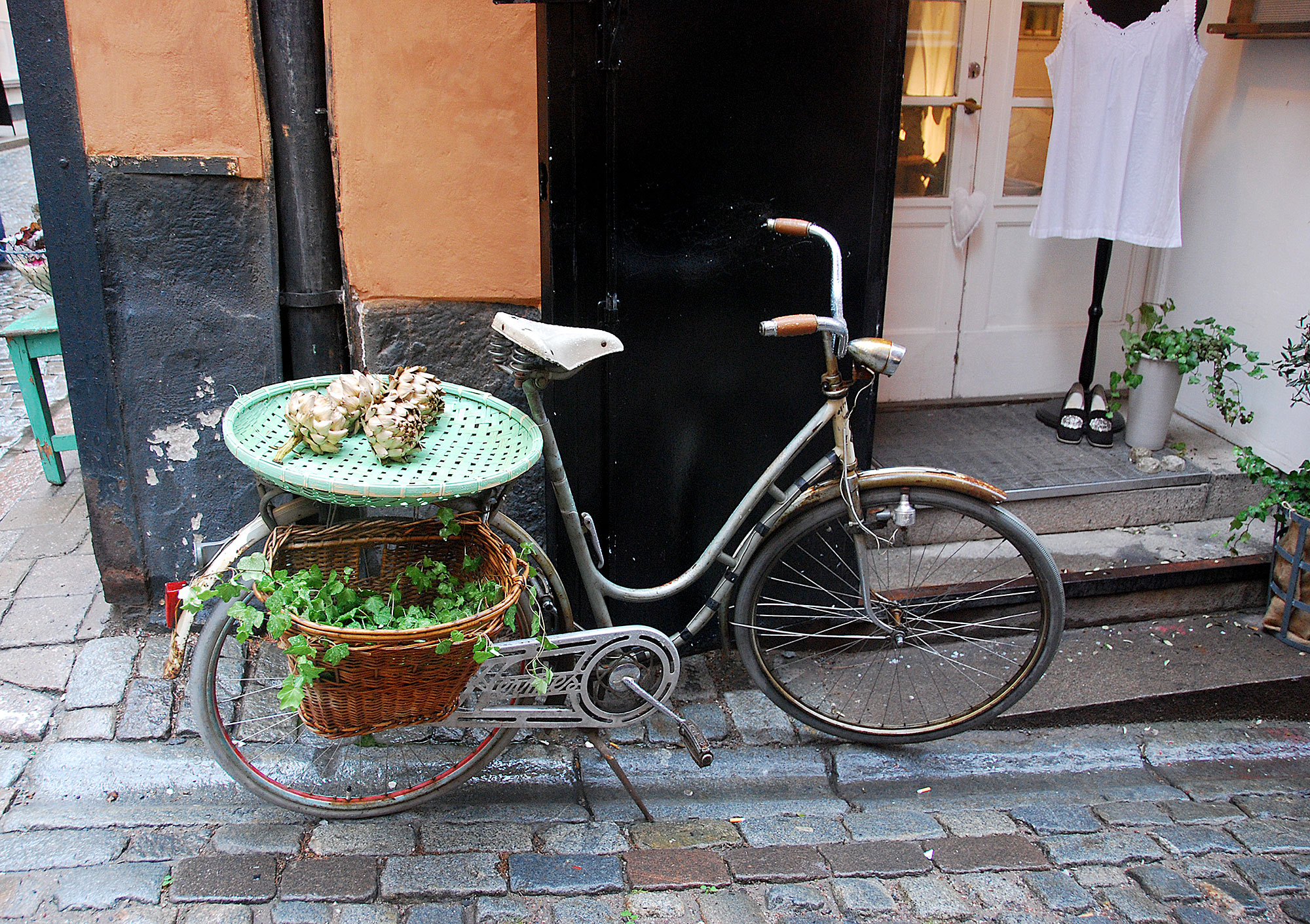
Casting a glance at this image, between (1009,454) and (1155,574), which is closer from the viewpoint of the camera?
(1155,574)

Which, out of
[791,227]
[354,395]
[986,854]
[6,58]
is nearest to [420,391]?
[354,395]

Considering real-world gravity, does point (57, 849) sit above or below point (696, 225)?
below

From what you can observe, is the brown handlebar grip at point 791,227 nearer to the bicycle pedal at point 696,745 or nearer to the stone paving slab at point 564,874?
the bicycle pedal at point 696,745

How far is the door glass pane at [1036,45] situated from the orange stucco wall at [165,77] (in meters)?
3.46

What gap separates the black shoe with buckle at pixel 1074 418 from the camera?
4836mm

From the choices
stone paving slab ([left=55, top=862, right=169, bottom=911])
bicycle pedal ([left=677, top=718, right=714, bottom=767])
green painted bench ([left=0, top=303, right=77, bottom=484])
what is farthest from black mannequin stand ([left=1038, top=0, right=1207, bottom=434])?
green painted bench ([left=0, top=303, right=77, bottom=484])

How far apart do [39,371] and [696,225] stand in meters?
3.28

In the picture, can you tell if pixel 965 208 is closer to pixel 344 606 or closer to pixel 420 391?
pixel 420 391

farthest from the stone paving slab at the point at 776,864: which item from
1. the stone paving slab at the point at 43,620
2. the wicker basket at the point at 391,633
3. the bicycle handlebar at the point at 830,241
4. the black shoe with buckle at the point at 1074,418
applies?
the black shoe with buckle at the point at 1074,418

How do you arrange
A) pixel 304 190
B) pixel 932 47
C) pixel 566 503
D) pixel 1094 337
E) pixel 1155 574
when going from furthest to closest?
pixel 1094 337 < pixel 932 47 < pixel 1155 574 < pixel 304 190 < pixel 566 503

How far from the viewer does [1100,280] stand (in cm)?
486

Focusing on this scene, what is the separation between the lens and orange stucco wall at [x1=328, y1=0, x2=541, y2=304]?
3.27 m

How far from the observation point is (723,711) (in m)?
3.53

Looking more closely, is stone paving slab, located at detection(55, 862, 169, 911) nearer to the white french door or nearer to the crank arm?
the crank arm
